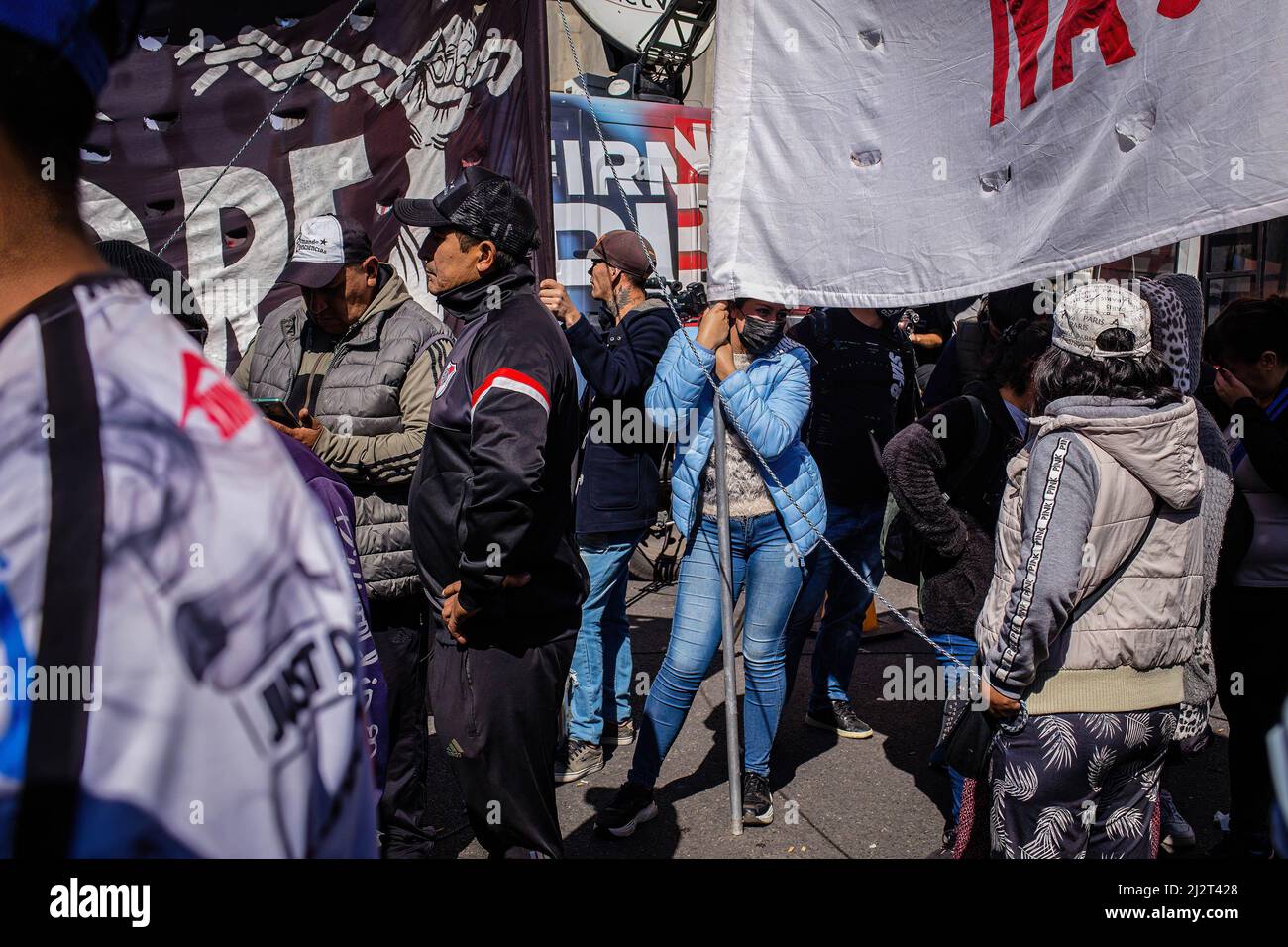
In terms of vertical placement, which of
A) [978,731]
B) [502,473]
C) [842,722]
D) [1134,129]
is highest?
[1134,129]

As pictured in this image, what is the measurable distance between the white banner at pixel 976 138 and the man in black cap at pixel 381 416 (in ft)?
3.83

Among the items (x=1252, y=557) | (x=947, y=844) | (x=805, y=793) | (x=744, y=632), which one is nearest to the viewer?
(x=1252, y=557)

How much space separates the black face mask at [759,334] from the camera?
3.85 metres

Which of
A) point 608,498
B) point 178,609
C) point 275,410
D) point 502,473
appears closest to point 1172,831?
point 608,498

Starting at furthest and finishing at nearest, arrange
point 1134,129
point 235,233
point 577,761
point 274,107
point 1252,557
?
1. point 235,233
2. point 274,107
3. point 577,761
4. point 1252,557
5. point 1134,129

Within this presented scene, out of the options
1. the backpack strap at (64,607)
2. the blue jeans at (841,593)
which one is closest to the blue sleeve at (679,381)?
the blue jeans at (841,593)

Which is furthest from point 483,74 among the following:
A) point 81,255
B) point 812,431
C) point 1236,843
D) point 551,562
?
point 1236,843

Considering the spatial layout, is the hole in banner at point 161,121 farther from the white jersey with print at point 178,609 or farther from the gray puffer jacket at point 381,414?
the white jersey with print at point 178,609

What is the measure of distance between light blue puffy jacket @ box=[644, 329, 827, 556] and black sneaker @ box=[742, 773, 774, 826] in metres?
0.97

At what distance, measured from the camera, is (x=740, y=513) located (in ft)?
12.8

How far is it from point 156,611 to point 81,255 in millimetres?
303

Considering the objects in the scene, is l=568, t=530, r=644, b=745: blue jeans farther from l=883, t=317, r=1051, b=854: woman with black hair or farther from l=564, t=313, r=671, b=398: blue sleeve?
l=883, t=317, r=1051, b=854: woman with black hair

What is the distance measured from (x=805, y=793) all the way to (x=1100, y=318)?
2.52m

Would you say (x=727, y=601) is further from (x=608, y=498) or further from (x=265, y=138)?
(x=265, y=138)
